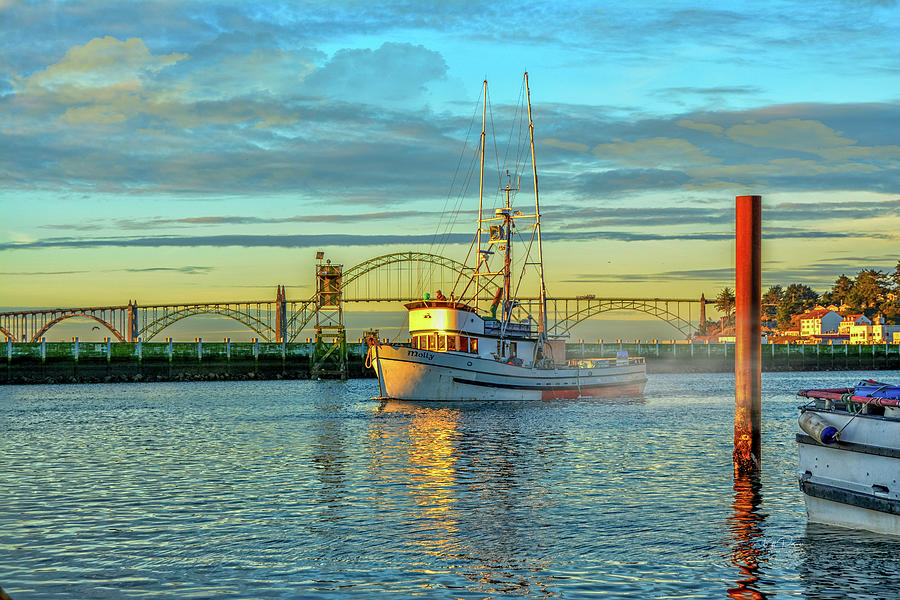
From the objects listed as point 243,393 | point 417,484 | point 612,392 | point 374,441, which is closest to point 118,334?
point 243,393

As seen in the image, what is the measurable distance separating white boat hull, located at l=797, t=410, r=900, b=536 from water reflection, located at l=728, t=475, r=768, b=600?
4.77 feet

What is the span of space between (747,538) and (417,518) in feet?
23.1

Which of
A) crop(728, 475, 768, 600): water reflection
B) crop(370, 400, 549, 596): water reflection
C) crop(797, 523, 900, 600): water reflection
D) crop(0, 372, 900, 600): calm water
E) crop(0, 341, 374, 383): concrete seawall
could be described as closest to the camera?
crop(797, 523, 900, 600): water reflection

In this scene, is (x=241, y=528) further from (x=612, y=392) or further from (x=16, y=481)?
(x=612, y=392)

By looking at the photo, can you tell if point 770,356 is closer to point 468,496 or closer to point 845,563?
point 468,496

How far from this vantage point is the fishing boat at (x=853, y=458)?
16422 mm

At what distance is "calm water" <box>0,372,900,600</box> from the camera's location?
1571 centimetres

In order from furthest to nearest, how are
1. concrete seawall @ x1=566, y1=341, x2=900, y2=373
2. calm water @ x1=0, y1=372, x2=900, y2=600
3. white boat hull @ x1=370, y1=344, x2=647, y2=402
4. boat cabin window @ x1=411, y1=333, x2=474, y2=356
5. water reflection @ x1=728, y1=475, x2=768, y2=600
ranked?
concrete seawall @ x1=566, y1=341, x2=900, y2=373
boat cabin window @ x1=411, y1=333, x2=474, y2=356
white boat hull @ x1=370, y1=344, x2=647, y2=402
calm water @ x1=0, y1=372, x2=900, y2=600
water reflection @ x1=728, y1=475, x2=768, y2=600

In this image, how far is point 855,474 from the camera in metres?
17.1

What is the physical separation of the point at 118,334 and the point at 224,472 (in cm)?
17790

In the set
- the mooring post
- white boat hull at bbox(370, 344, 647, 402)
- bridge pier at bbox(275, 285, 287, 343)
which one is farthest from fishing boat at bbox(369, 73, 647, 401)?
bridge pier at bbox(275, 285, 287, 343)

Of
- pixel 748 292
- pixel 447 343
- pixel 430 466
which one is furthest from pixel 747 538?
pixel 447 343

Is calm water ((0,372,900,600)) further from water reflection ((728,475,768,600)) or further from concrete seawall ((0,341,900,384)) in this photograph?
concrete seawall ((0,341,900,384))

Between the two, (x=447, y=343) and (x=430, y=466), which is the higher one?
A: (x=447, y=343)
